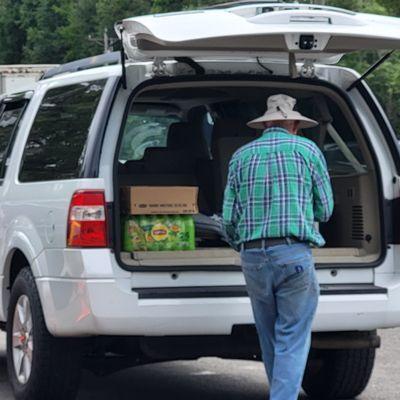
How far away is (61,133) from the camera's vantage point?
6.29 meters

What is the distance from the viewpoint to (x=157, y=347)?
5.88 metres

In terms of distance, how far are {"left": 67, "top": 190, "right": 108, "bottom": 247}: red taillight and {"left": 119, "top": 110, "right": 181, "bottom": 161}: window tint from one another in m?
1.69

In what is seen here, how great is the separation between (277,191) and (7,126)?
8.62 feet

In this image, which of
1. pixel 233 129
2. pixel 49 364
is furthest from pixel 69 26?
pixel 49 364

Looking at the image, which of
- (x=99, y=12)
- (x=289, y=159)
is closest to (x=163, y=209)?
(x=289, y=159)

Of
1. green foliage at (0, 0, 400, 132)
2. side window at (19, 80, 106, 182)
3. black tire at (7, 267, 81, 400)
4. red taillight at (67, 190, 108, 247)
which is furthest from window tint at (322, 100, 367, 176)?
green foliage at (0, 0, 400, 132)

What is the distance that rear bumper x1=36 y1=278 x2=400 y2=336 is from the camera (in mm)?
5531

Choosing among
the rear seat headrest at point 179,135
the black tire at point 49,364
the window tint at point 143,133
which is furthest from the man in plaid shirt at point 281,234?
the window tint at point 143,133

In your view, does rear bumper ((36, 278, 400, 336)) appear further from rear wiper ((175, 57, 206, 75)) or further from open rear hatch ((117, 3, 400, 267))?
rear wiper ((175, 57, 206, 75))

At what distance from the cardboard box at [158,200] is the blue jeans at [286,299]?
744 millimetres

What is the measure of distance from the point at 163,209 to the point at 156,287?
0.56 metres

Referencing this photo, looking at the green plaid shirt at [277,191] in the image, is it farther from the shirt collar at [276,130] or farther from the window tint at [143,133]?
the window tint at [143,133]

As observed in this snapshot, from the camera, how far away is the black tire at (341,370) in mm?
6762

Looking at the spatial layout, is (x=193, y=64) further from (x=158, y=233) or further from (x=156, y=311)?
(x=156, y=311)
